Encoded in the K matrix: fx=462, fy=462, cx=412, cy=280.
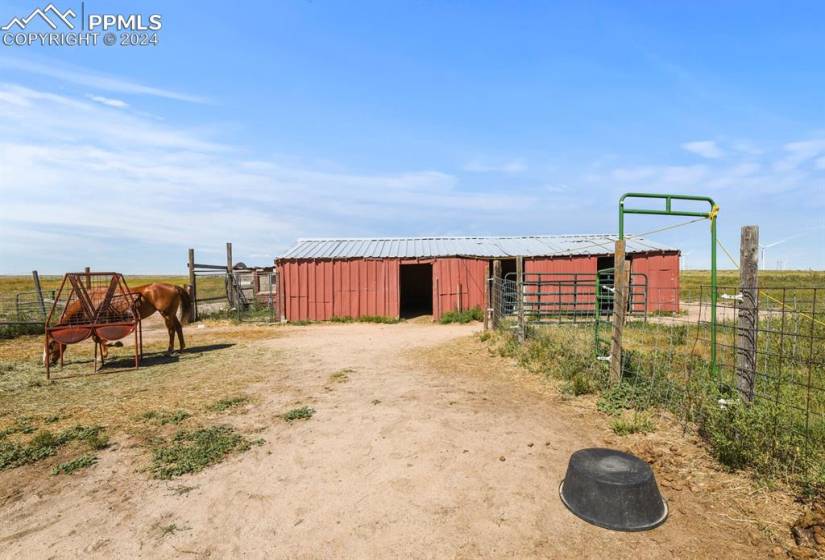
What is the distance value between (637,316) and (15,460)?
17.4 meters

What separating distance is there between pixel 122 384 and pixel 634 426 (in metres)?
7.89

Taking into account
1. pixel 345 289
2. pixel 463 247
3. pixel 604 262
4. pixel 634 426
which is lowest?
pixel 634 426

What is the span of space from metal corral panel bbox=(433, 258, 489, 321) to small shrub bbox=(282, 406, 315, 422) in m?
12.2

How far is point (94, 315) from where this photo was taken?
891 cm

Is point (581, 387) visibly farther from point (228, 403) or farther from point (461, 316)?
point (461, 316)

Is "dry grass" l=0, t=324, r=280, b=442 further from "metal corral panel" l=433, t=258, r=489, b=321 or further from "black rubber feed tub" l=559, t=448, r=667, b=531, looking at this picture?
"metal corral panel" l=433, t=258, r=489, b=321

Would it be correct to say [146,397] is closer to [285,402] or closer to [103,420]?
[103,420]

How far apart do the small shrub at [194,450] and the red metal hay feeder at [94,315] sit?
432cm

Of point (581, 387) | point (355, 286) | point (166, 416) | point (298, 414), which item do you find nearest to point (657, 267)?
point (355, 286)

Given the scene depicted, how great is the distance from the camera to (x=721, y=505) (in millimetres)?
3645

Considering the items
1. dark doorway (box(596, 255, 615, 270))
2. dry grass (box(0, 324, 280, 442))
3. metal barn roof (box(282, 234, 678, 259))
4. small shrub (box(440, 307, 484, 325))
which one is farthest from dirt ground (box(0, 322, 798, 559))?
dark doorway (box(596, 255, 615, 270))

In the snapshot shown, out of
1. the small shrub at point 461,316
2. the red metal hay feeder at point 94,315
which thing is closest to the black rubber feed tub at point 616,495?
the red metal hay feeder at point 94,315

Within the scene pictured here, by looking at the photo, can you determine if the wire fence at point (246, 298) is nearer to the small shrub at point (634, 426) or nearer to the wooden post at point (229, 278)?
the wooden post at point (229, 278)

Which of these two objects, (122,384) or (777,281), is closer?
(122,384)
